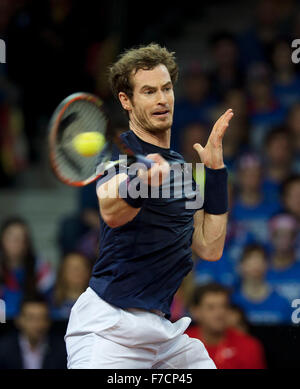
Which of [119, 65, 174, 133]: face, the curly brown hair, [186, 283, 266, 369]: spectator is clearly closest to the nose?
[119, 65, 174, 133]: face

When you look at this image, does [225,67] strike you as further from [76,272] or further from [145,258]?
[145,258]

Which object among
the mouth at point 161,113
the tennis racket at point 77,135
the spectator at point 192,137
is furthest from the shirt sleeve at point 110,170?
the spectator at point 192,137

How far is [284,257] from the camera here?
6.11 meters

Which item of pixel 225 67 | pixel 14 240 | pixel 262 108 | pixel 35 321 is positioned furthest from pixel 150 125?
pixel 225 67

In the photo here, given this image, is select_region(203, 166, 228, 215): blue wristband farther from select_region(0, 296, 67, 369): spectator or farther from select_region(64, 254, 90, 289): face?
select_region(64, 254, 90, 289): face

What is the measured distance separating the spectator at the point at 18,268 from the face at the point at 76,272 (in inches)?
13.9

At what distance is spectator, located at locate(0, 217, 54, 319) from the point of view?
6.19m

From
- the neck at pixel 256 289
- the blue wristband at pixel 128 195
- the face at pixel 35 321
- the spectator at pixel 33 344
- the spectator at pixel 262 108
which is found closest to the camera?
the blue wristband at pixel 128 195

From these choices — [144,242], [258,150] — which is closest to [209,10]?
[258,150]

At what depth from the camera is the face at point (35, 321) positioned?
5320 mm

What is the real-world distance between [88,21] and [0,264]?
299 centimetres

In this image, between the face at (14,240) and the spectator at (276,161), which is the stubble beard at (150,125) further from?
the spectator at (276,161)

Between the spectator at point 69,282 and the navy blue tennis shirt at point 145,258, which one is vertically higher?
the navy blue tennis shirt at point 145,258

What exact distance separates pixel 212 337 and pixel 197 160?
2.10 meters
